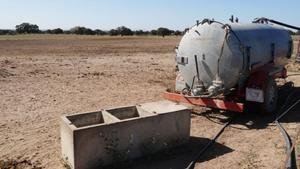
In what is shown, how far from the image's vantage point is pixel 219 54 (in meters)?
8.46

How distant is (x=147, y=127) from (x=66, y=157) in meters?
1.41

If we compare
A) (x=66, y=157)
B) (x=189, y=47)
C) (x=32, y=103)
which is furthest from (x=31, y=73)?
(x=66, y=157)

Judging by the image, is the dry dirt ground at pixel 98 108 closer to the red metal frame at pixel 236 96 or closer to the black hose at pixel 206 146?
the black hose at pixel 206 146

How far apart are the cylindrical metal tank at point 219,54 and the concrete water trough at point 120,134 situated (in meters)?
1.69

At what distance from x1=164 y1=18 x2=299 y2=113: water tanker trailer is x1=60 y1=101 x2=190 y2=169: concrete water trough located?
5.46ft

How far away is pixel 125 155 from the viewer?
6270 mm

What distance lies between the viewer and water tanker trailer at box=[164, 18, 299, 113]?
8.48 m

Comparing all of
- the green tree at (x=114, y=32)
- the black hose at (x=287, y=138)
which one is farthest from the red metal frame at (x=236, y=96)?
the green tree at (x=114, y=32)

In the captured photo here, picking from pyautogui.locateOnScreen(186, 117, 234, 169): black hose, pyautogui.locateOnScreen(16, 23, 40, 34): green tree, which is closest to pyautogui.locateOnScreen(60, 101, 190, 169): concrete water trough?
pyautogui.locateOnScreen(186, 117, 234, 169): black hose

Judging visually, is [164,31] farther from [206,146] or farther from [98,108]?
[206,146]

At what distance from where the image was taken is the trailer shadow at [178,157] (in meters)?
6.16

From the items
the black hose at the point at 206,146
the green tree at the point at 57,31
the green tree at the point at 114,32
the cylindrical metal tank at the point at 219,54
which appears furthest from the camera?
the green tree at the point at 57,31

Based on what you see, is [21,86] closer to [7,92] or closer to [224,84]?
[7,92]

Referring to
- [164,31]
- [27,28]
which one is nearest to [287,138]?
[164,31]
